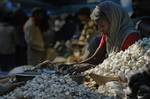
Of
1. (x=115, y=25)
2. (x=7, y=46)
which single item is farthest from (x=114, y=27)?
(x=7, y=46)

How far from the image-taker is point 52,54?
484 inches

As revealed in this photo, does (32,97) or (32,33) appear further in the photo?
(32,33)

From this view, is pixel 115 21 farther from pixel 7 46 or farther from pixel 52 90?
pixel 7 46

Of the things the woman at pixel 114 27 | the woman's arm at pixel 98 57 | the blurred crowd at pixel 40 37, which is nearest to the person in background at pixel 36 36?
the blurred crowd at pixel 40 37

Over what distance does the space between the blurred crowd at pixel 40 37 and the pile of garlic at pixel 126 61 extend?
332cm

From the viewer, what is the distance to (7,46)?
13484 mm

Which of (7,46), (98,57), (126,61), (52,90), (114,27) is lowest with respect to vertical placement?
(52,90)

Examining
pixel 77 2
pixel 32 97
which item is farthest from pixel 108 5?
pixel 77 2

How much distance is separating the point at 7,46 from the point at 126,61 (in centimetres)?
772

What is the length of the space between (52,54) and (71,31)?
2.39 meters

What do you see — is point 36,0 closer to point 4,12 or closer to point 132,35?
point 4,12

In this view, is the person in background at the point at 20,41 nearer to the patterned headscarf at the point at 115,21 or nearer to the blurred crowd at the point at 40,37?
the blurred crowd at the point at 40,37

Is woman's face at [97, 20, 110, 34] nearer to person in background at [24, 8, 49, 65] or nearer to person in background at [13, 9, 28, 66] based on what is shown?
person in background at [24, 8, 49, 65]

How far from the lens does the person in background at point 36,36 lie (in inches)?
470
